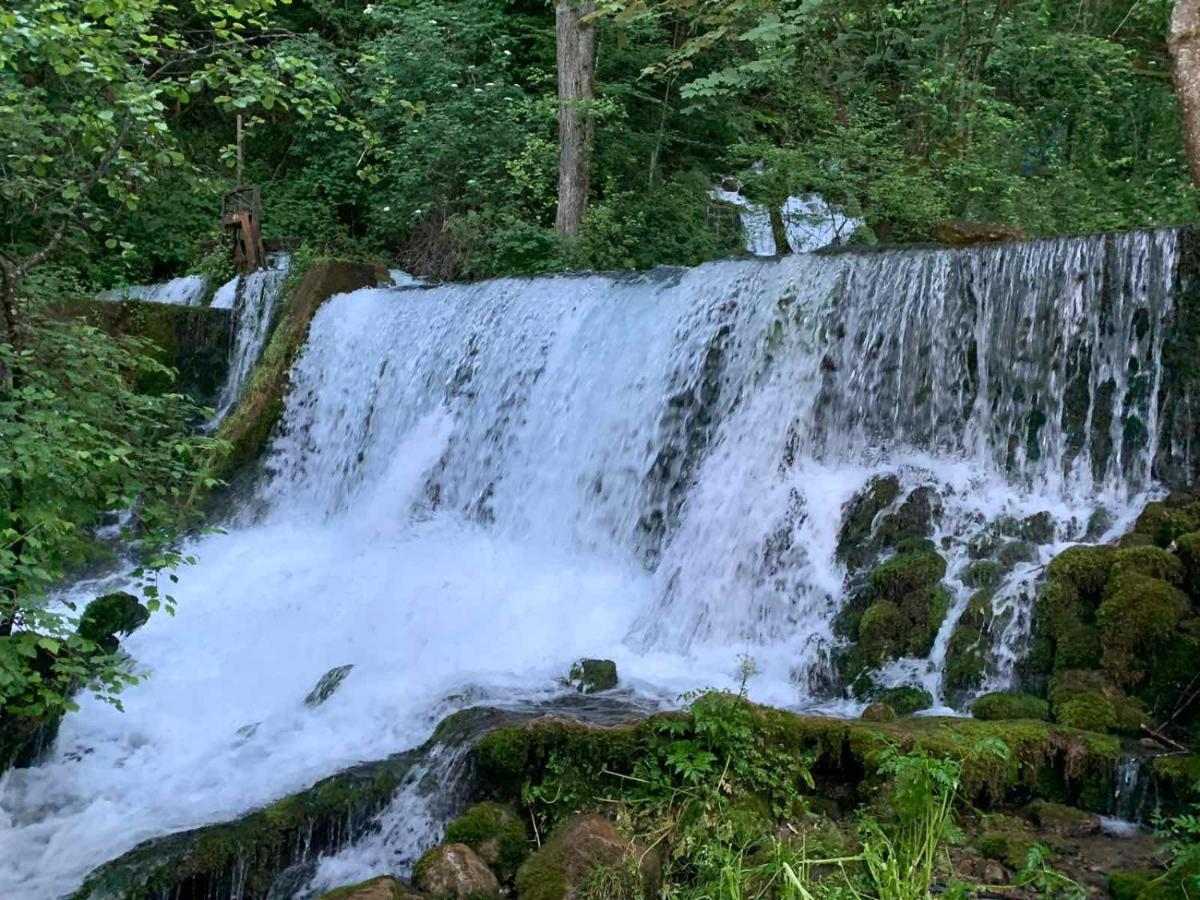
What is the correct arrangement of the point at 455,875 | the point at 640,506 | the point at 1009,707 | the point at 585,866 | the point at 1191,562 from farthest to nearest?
the point at 640,506 → the point at 1191,562 → the point at 1009,707 → the point at 455,875 → the point at 585,866

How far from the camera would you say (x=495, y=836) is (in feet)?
13.5

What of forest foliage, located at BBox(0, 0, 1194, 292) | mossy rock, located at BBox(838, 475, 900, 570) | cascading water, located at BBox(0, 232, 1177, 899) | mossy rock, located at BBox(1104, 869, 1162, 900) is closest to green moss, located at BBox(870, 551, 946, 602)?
cascading water, located at BBox(0, 232, 1177, 899)

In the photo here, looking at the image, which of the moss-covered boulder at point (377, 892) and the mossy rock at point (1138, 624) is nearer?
the moss-covered boulder at point (377, 892)

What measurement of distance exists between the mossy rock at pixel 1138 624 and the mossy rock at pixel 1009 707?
38cm

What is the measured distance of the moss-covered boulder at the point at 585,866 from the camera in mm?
3643

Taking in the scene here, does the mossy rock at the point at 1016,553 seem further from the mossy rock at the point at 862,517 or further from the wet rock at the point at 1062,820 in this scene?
the wet rock at the point at 1062,820

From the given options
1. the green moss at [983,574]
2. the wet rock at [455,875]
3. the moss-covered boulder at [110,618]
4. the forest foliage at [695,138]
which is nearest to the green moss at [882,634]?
the green moss at [983,574]

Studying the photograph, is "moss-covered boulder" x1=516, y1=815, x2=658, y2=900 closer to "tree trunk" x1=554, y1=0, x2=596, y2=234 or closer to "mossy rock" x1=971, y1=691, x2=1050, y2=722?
"mossy rock" x1=971, y1=691, x2=1050, y2=722

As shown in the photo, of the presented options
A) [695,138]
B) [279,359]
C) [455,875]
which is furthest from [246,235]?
[455,875]

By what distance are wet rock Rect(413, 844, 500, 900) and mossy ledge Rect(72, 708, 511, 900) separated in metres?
0.81

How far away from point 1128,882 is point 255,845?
3.35m

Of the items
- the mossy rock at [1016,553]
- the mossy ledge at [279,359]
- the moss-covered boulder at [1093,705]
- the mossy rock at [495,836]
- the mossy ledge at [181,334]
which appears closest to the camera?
the mossy rock at [495,836]

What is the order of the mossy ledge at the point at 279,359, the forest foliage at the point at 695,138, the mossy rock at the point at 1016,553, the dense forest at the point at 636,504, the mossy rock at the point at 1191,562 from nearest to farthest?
1. the dense forest at the point at 636,504
2. the mossy rock at the point at 1191,562
3. the mossy rock at the point at 1016,553
4. the mossy ledge at the point at 279,359
5. the forest foliage at the point at 695,138

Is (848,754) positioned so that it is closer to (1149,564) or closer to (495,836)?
(495,836)
